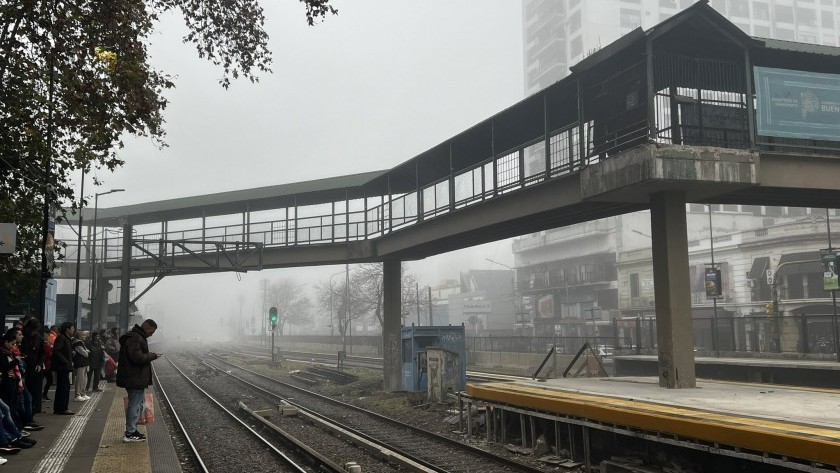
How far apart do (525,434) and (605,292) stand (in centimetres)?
6439

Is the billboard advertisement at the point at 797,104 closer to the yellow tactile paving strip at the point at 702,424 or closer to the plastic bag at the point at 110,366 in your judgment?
the yellow tactile paving strip at the point at 702,424

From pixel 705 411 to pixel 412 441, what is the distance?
685cm

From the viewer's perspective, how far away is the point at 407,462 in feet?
40.0

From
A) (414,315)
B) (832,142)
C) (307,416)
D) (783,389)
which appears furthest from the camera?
(414,315)

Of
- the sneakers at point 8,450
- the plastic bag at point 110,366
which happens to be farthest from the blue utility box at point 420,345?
the sneakers at point 8,450

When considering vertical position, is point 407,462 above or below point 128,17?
below

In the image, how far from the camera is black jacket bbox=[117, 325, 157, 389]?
1134 centimetres

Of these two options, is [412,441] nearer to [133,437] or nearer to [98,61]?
[133,437]

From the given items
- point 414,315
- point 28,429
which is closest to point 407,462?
point 28,429

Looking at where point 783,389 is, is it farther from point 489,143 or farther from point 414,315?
point 414,315

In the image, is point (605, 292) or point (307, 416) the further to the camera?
point (605, 292)

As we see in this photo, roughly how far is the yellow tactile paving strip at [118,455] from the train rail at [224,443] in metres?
1.17

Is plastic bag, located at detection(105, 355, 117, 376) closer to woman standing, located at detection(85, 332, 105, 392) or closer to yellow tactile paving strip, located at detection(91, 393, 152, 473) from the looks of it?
woman standing, located at detection(85, 332, 105, 392)

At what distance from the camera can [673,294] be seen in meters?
15.4
